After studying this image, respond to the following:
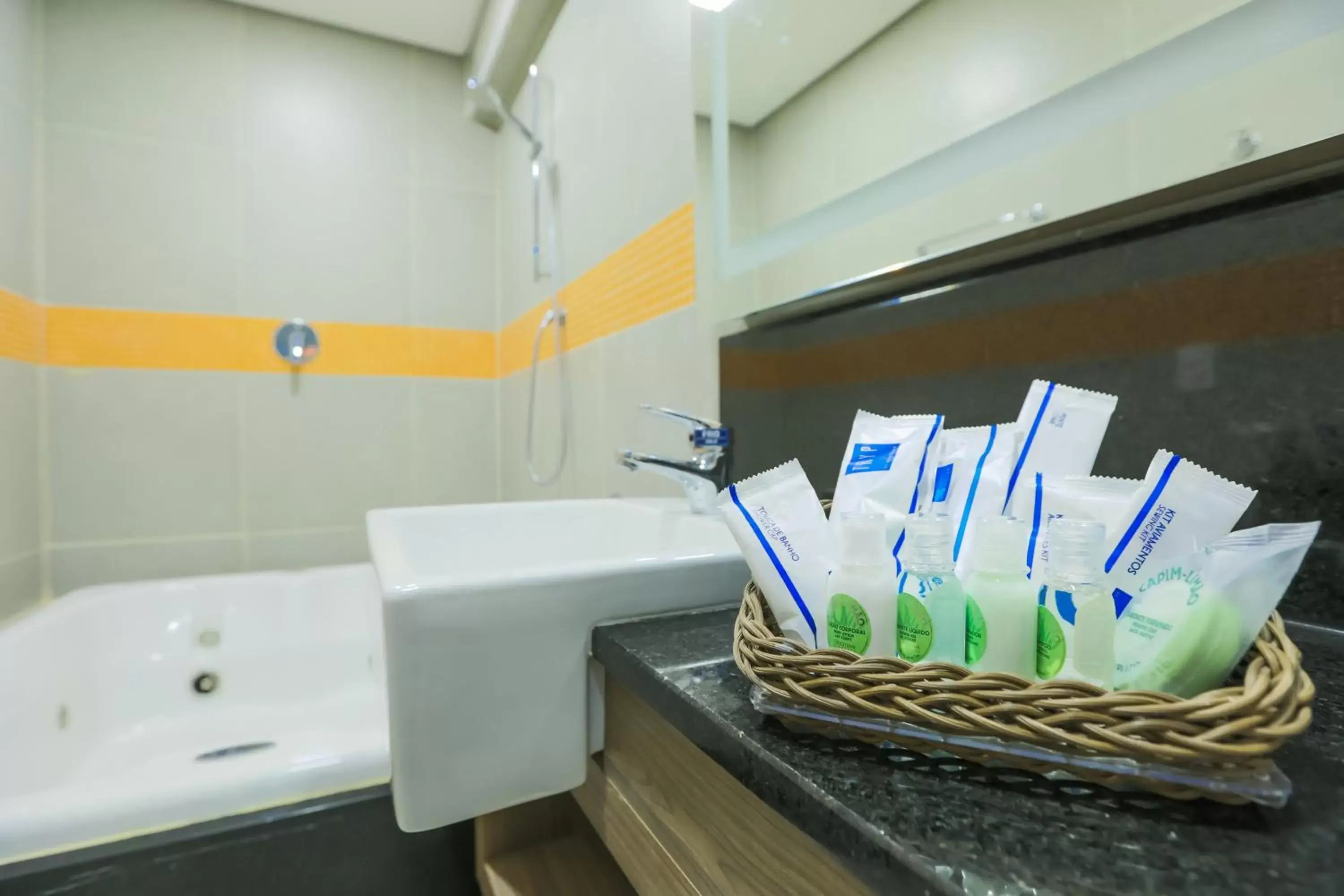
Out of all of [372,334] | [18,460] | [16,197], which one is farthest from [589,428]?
[16,197]

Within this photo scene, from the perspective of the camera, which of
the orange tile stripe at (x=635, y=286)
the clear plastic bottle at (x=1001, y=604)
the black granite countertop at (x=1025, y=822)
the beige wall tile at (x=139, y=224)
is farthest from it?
the beige wall tile at (x=139, y=224)

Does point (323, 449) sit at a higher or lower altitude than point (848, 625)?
higher

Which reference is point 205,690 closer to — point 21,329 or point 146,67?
point 21,329

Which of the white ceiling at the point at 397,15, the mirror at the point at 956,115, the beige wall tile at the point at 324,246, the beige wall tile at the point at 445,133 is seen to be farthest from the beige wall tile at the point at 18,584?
the mirror at the point at 956,115

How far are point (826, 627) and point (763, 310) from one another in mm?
638

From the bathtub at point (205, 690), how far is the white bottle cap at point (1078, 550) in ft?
3.16

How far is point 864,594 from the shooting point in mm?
368

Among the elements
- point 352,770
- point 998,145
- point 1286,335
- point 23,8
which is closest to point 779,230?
point 998,145

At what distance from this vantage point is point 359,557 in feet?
6.95

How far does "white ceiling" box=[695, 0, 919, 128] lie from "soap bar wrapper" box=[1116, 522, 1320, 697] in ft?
2.25

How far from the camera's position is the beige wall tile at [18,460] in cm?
153

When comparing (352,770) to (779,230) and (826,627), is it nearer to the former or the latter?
(826,627)

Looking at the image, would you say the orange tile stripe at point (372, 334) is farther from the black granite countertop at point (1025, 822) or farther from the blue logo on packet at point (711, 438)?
the black granite countertop at point (1025, 822)

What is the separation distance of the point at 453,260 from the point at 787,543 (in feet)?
7.07
